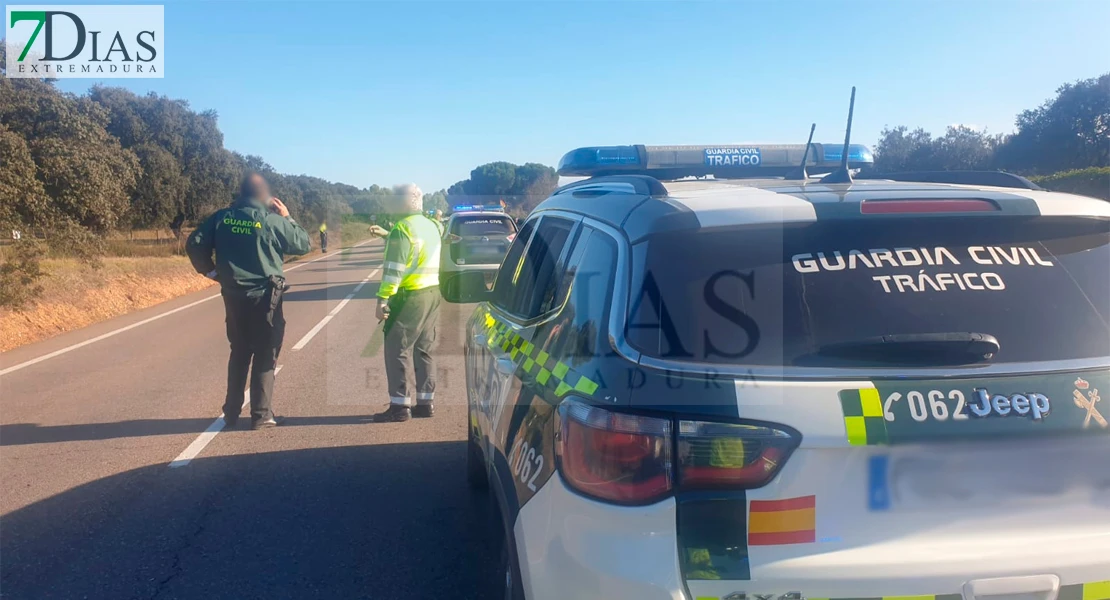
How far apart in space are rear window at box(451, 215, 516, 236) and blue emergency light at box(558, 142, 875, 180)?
1124cm

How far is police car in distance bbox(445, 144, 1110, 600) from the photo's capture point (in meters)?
2.04

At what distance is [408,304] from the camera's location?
7039 mm

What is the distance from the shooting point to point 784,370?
212 centimetres

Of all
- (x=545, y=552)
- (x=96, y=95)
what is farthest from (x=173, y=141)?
(x=545, y=552)

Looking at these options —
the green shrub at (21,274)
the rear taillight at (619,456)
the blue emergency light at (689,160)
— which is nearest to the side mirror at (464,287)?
the blue emergency light at (689,160)

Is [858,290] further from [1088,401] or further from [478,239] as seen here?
[478,239]

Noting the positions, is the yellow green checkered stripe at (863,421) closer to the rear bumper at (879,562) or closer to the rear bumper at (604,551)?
the rear bumper at (879,562)

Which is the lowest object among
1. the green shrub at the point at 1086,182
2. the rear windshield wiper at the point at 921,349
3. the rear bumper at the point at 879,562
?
the rear bumper at the point at 879,562

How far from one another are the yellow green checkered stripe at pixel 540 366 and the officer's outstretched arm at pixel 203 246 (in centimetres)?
388

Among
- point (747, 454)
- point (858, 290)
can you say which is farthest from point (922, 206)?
point (747, 454)

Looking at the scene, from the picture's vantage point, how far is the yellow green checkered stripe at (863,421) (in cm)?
204

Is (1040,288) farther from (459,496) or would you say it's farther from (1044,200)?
(459,496)

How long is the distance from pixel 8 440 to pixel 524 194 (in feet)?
34.9

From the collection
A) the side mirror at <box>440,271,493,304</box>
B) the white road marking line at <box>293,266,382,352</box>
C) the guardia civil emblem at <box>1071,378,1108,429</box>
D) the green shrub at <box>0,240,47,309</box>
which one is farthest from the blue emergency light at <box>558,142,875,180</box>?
the green shrub at <box>0,240,47,309</box>
